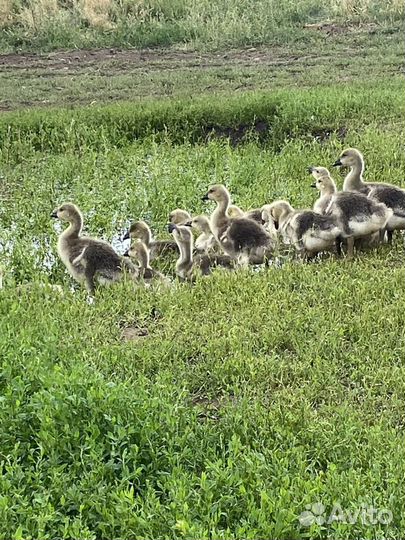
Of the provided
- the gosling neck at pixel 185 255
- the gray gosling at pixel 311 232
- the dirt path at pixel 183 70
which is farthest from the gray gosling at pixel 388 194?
the dirt path at pixel 183 70

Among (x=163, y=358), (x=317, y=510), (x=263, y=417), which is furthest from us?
(x=163, y=358)

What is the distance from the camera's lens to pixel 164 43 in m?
18.6

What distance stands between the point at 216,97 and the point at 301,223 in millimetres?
6314

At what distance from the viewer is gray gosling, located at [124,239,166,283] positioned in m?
7.13

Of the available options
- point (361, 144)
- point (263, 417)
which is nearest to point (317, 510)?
point (263, 417)

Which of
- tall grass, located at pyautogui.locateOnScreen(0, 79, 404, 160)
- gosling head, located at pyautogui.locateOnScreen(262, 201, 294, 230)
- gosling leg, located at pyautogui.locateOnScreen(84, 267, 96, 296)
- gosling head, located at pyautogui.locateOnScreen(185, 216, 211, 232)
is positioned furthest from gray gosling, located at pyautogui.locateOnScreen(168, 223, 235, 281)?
tall grass, located at pyautogui.locateOnScreen(0, 79, 404, 160)

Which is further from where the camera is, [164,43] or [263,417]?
[164,43]

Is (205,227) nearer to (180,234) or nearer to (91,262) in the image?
(180,234)

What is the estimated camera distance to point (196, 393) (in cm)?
514

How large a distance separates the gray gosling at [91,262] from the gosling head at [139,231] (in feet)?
1.94

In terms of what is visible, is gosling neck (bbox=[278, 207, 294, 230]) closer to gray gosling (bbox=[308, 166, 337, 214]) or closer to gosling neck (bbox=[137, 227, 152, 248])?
gray gosling (bbox=[308, 166, 337, 214])

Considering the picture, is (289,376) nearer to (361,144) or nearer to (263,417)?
(263,417)

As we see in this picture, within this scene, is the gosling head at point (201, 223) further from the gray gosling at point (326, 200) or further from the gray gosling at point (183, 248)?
the gray gosling at point (326, 200)

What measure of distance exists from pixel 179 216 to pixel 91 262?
1477 millimetres
